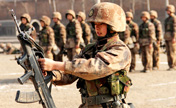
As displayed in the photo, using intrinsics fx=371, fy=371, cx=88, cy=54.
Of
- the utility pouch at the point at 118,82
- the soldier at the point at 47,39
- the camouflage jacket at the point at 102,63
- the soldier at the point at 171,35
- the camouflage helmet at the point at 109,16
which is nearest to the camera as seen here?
the camouflage jacket at the point at 102,63

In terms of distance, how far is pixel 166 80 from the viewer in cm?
1096

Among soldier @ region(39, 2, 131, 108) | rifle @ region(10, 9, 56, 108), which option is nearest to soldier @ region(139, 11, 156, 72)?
soldier @ region(39, 2, 131, 108)

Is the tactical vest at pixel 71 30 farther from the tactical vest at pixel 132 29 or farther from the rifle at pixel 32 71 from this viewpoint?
the rifle at pixel 32 71

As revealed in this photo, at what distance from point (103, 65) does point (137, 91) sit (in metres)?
6.07

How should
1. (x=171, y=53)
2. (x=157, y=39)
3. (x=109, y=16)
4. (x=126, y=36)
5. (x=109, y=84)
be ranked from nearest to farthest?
(x=109, y=84), (x=109, y=16), (x=126, y=36), (x=171, y=53), (x=157, y=39)

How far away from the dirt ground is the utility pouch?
4.21 metres

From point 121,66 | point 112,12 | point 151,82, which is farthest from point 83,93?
point 151,82

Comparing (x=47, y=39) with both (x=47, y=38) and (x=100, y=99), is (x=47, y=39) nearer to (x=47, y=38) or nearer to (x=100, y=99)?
(x=47, y=38)

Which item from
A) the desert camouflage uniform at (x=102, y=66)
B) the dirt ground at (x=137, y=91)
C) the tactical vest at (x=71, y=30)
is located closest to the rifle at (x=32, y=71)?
the desert camouflage uniform at (x=102, y=66)

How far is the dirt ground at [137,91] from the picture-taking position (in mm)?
8013

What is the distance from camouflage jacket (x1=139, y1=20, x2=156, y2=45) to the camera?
1266 cm

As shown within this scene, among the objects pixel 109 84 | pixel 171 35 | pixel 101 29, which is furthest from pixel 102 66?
pixel 171 35

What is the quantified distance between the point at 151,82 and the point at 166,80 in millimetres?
563

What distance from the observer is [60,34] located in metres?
12.8
